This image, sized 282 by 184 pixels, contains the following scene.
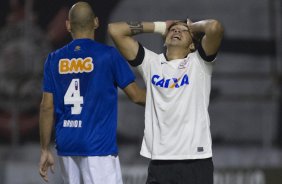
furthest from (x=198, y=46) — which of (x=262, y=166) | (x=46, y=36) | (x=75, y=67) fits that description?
(x=46, y=36)

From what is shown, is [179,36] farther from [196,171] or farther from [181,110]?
[196,171]

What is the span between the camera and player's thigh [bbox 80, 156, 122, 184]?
5.70 metres

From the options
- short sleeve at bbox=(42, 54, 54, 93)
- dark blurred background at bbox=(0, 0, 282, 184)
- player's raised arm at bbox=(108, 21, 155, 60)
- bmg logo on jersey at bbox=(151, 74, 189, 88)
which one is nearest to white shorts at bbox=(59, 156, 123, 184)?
short sleeve at bbox=(42, 54, 54, 93)

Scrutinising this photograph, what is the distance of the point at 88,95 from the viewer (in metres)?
5.67

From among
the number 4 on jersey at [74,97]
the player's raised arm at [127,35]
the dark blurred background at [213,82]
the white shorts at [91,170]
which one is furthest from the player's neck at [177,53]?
the dark blurred background at [213,82]

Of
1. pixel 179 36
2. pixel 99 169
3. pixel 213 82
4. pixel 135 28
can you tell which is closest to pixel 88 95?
pixel 99 169

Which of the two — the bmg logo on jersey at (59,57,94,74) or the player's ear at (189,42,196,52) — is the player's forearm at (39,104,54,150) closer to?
the bmg logo on jersey at (59,57,94,74)

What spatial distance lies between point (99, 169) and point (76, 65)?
655 millimetres

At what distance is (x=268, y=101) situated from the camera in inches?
Answer: 373

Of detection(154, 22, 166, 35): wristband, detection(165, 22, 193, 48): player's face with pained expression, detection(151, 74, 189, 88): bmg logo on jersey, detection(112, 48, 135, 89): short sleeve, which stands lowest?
detection(151, 74, 189, 88): bmg logo on jersey

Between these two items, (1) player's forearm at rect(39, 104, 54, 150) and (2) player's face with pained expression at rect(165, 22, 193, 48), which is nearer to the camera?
(2) player's face with pained expression at rect(165, 22, 193, 48)

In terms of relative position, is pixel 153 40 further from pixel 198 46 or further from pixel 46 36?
pixel 198 46

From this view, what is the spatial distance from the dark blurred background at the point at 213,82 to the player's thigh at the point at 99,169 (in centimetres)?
351

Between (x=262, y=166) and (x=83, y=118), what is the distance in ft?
12.8
